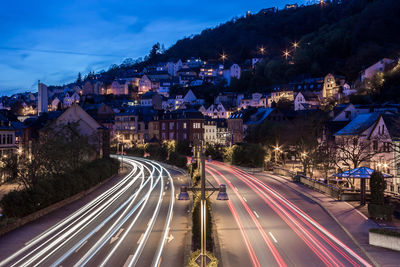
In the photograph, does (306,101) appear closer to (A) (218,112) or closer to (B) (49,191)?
(A) (218,112)

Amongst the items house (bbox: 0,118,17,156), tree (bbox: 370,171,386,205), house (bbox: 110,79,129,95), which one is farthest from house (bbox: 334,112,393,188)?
house (bbox: 110,79,129,95)

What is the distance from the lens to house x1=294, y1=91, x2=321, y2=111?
110 m

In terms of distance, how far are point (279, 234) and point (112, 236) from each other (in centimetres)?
950

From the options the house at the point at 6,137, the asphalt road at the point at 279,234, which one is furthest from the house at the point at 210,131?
the asphalt road at the point at 279,234

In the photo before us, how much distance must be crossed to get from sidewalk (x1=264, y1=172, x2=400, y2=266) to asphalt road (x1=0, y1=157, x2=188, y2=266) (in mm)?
9095

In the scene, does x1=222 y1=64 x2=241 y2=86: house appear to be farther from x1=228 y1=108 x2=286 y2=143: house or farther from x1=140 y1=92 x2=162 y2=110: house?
x1=228 y1=108 x2=286 y2=143: house

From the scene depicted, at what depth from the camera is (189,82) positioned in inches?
7092

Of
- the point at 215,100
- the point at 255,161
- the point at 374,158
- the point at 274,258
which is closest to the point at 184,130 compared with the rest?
the point at 255,161

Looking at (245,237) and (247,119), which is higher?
(247,119)

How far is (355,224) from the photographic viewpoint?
23141 mm

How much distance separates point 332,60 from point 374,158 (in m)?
99.2

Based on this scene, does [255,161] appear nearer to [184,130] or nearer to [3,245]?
[184,130]

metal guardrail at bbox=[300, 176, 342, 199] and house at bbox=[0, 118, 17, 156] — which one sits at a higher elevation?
house at bbox=[0, 118, 17, 156]

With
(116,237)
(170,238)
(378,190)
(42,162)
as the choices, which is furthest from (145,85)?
(170,238)
